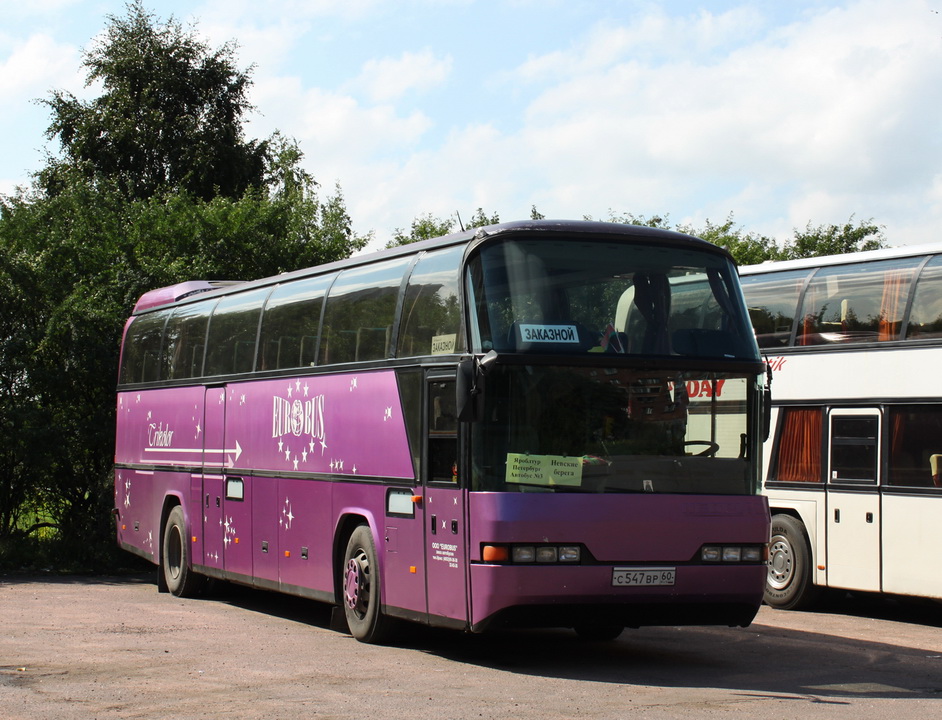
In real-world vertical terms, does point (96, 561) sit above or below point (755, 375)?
below

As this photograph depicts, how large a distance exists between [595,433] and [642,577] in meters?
1.17

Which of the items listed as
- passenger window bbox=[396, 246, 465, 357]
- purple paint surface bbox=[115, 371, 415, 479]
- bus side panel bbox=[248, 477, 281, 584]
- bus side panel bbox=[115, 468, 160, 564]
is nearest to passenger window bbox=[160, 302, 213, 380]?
purple paint surface bbox=[115, 371, 415, 479]

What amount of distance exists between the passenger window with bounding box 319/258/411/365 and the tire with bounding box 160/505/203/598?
16.5ft

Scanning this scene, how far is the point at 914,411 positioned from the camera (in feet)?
47.4

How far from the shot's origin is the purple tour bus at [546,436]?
10281 millimetres

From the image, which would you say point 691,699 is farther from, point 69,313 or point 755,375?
point 69,313

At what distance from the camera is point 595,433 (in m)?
10.4

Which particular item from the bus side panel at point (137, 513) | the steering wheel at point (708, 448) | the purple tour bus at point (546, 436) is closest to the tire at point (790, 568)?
the purple tour bus at point (546, 436)

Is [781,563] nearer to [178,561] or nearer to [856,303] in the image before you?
[856,303]

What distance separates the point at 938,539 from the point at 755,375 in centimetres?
417

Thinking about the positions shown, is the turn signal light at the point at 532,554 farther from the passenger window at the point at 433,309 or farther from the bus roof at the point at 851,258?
the bus roof at the point at 851,258

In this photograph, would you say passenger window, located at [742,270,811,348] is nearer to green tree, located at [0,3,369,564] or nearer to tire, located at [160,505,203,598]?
tire, located at [160,505,203,598]

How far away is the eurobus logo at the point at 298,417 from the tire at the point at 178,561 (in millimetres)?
3524

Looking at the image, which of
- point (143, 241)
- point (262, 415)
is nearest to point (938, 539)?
point (262, 415)
